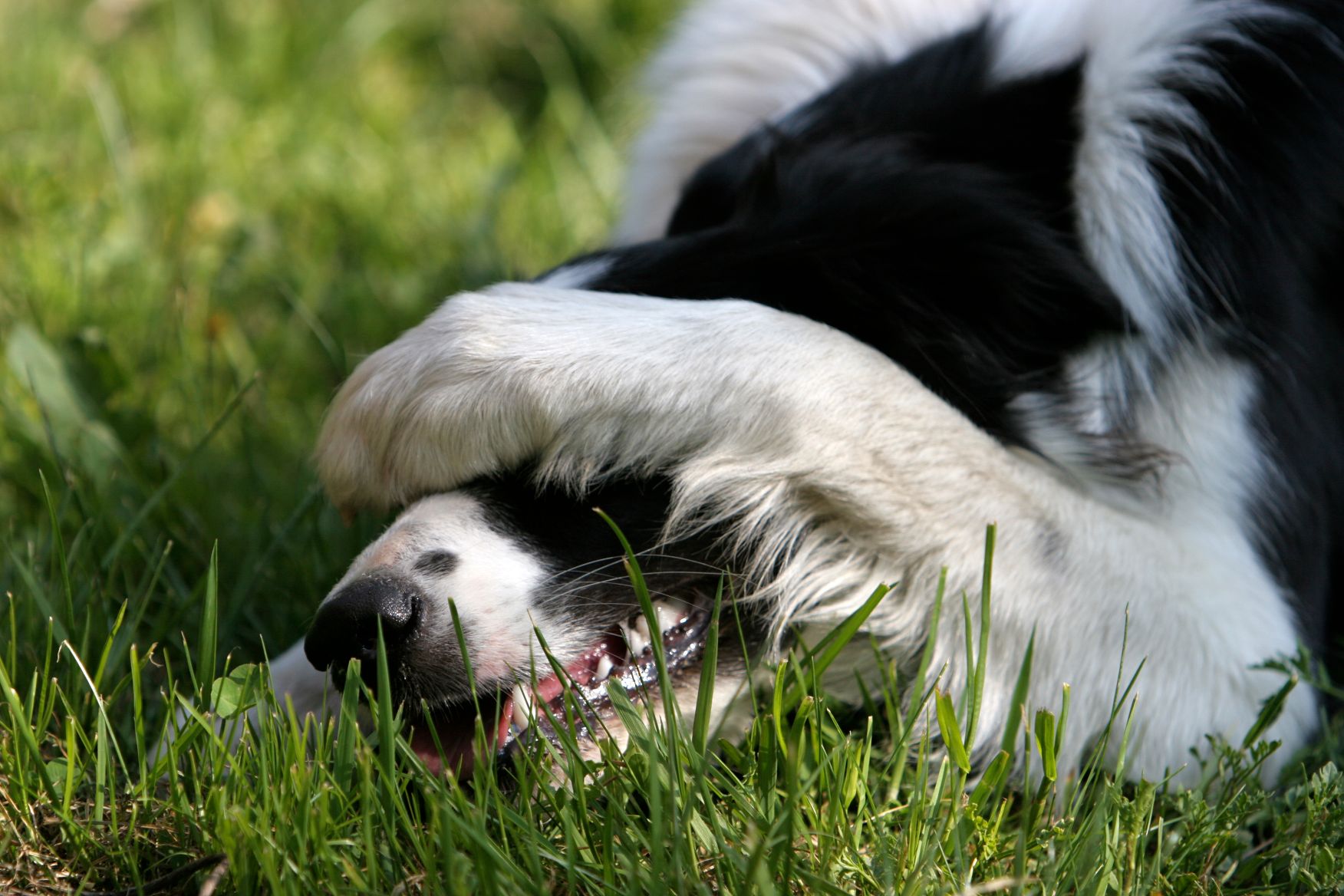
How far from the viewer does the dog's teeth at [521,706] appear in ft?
4.99

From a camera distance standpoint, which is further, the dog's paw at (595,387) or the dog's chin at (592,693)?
the dog's paw at (595,387)

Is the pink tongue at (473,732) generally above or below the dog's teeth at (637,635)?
below

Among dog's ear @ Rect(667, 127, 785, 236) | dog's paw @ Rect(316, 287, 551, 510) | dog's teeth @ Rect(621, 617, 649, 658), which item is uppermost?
dog's ear @ Rect(667, 127, 785, 236)

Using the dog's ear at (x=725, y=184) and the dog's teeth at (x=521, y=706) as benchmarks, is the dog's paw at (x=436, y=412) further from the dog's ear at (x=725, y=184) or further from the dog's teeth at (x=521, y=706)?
the dog's ear at (x=725, y=184)

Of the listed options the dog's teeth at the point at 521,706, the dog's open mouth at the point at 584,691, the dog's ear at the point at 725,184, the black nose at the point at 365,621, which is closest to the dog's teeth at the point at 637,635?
the dog's open mouth at the point at 584,691

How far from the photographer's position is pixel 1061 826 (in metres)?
1.46

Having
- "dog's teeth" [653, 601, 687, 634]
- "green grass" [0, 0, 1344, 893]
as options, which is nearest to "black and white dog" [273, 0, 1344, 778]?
"dog's teeth" [653, 601, 687, 634]

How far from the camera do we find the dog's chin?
149 centimetres

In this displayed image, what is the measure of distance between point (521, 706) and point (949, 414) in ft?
1.96

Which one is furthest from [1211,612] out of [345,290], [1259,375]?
[345,290]

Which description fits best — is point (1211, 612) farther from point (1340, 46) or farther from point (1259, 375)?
point (1340, 46)

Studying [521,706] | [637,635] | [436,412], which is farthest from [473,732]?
[436,412]

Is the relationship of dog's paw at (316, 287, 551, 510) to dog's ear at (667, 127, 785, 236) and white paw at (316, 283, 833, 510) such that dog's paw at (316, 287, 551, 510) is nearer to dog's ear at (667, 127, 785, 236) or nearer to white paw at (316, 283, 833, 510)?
white paw at (316, 283, 833, 510)

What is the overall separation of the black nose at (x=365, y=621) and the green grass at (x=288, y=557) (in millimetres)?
86
